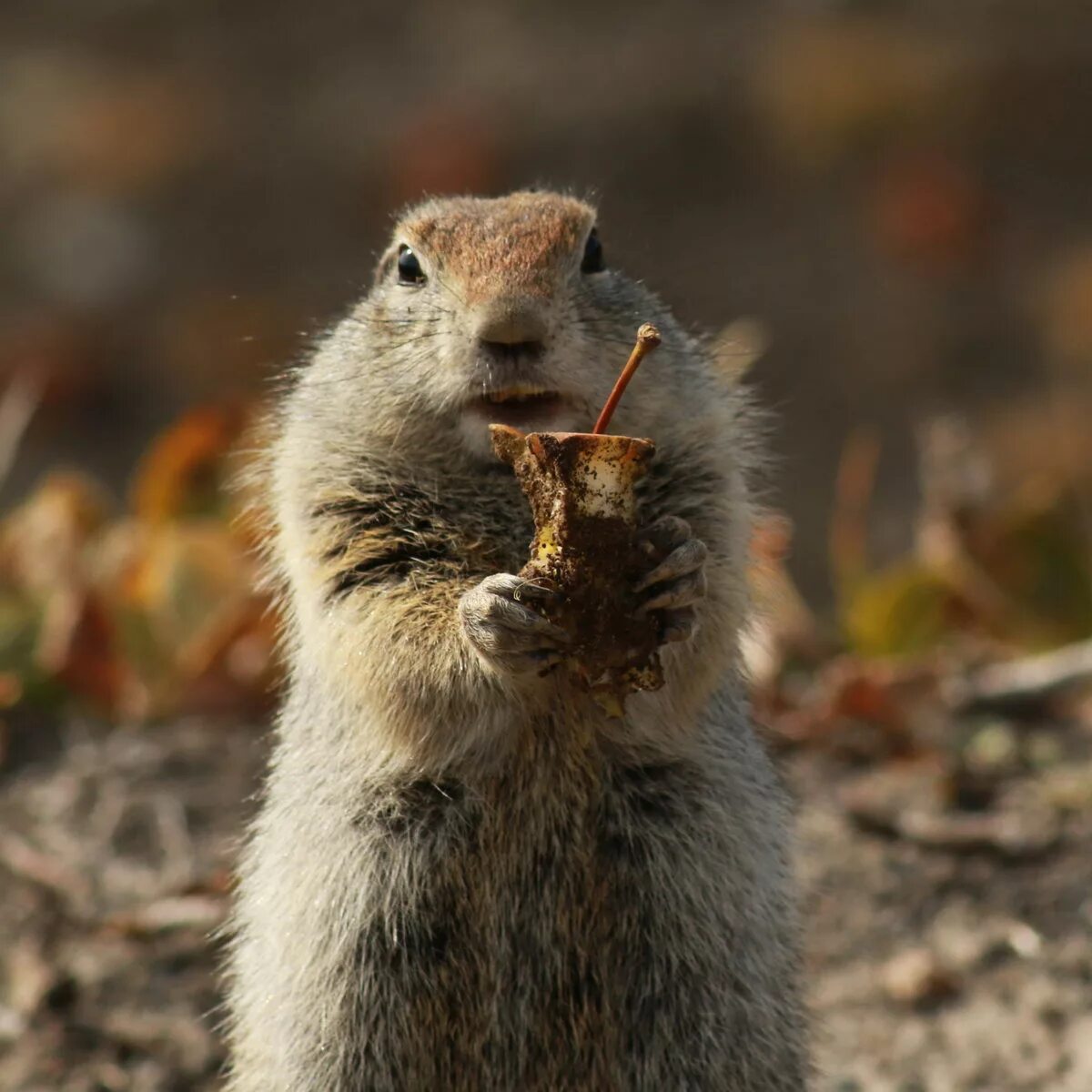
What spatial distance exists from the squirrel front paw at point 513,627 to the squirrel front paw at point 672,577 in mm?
153

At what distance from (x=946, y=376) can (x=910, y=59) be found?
2.48 meters

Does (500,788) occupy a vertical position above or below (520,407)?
below

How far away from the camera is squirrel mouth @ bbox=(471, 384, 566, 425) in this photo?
3156 mm

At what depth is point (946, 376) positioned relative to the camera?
8.23 meters

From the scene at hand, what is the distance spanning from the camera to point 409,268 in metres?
3.57

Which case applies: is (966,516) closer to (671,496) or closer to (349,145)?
(671,496)

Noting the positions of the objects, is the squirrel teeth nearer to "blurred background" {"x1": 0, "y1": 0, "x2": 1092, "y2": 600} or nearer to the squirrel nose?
the squirrel nose

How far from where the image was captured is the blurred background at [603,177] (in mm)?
8422

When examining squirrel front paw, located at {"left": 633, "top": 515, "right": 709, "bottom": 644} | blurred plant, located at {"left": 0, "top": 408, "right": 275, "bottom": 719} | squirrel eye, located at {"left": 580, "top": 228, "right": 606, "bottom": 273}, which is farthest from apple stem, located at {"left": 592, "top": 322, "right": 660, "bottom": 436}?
blurred plant, located at {"left": 0, "top": 408, "right": 275, "bottom": 719}

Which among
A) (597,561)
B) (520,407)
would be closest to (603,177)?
(520,407)

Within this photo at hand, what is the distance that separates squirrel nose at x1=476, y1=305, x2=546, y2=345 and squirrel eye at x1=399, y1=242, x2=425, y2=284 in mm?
509

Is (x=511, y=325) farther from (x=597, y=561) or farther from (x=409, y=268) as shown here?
(x=409, y=268)

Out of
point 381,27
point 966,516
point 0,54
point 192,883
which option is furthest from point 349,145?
point 192,883

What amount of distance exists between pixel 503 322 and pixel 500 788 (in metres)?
0.79
